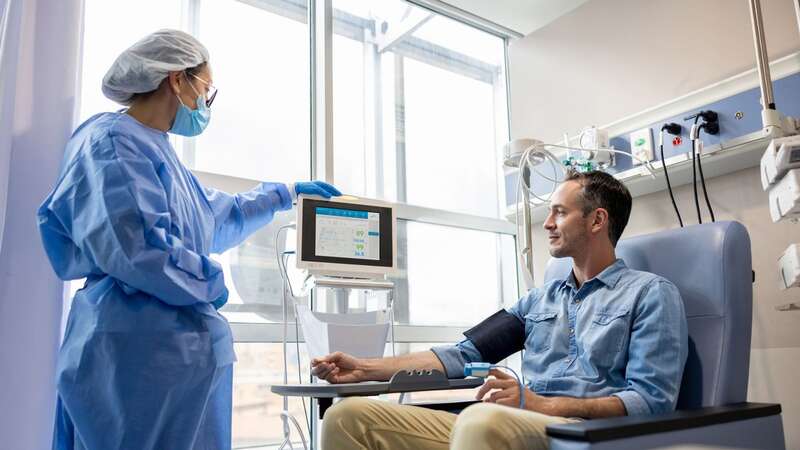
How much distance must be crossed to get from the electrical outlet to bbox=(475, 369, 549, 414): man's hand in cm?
123

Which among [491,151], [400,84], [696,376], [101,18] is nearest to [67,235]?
[101,18]

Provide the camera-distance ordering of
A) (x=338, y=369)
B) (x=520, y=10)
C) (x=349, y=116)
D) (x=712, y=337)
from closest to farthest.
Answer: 1. (x=712, y=337)
2. (x=338, y=369)
3. (x=349, y=116)
4. (x=520, y=10)

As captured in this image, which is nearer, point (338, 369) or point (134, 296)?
point (134, 296)

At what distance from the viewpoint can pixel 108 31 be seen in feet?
7.47

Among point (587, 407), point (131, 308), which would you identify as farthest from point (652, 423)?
point (131, 308)

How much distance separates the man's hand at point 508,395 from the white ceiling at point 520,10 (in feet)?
7.04

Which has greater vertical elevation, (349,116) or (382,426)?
(349,116)

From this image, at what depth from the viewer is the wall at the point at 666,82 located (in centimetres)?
198

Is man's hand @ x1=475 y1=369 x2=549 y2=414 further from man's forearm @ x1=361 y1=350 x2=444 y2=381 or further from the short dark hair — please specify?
the short dark hair

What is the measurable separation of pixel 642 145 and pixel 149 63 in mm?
1696

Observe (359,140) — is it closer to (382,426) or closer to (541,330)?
(541,330)

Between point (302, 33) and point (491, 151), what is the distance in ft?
4.01

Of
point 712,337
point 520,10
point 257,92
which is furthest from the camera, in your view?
point 520,10

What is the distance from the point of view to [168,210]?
1557mm
